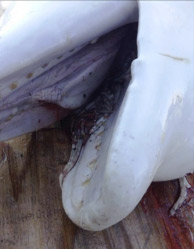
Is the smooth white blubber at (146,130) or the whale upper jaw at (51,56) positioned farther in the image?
the whale upper jaw at (51,56)

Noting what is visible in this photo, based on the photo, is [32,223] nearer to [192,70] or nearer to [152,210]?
[152,210]

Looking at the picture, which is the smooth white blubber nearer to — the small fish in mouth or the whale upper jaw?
the small fish in mouth

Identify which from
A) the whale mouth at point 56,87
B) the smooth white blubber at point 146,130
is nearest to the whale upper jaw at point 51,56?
the whale mouth at point 56,87

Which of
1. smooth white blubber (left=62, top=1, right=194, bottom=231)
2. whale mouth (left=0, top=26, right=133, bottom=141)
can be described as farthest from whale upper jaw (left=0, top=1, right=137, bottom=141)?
smooth white blubber (left=62, top=1, right=194, bottom=231)

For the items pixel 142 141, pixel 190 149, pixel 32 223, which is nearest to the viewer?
pixel 142 141

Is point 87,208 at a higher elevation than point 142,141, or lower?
lower

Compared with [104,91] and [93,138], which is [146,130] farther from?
[104,91]

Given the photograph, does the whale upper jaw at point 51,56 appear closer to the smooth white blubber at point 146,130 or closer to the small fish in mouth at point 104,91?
the small fish in mouth at point 104,91

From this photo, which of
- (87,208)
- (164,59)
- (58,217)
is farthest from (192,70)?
(58,217)
